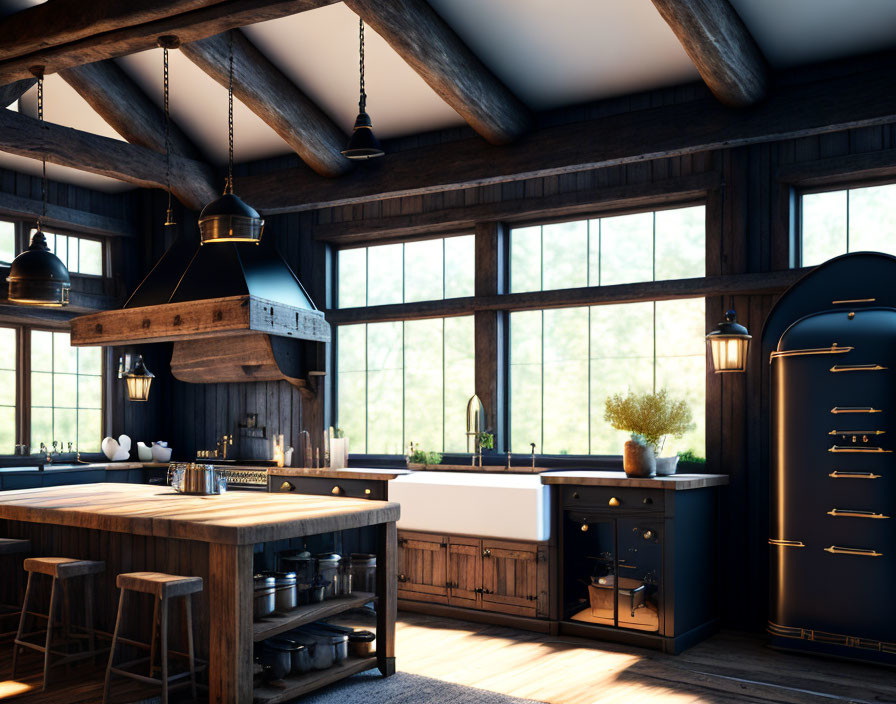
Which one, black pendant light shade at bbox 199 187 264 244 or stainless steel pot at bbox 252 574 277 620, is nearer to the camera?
stainless steel pot at bbox 252 574 277 620

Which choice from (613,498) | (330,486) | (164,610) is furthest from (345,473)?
(164,610)

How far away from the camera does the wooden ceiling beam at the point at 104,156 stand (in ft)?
20.2

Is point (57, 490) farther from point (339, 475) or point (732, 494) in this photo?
point (732, 494)

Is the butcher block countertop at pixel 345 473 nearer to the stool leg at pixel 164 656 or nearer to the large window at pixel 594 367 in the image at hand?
the large window at pixel 594 367

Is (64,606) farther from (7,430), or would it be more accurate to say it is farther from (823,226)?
(823,226)

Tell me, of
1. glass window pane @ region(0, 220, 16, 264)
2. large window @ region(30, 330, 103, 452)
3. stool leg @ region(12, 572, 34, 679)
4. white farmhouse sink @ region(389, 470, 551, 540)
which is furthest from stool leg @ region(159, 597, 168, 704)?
glass window pane @ region(0, 220, 16, 264)

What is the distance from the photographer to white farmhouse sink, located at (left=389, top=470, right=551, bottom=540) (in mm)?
5375

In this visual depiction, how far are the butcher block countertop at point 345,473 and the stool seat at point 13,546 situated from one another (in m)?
2.08

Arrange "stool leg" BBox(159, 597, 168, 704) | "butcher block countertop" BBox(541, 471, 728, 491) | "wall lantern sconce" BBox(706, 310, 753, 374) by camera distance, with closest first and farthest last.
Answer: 1. "stool leg" BBox(159, 597, 168, 704)
2. "butcher block countertop" BBox(541, 471, 728, 491)
3. "wall lantern sconce" BBox(706, 310, 753, 374)

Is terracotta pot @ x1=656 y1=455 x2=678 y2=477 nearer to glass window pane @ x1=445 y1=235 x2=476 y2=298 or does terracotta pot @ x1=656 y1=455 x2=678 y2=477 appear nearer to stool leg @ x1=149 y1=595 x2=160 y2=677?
glass window pane @ x1=445 y1=235 x2=476 y2=298

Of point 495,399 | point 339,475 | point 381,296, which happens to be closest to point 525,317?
point 495,399

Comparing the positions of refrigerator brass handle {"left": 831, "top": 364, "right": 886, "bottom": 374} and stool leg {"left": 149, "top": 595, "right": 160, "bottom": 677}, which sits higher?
refrigerator brass handle {"left": 831, "top": 364, "right": 886, "bottom": 374}

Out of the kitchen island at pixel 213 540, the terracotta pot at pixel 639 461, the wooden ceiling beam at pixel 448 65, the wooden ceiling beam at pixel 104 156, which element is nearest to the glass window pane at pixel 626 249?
the wooden ceiling beam at pixel 448 65

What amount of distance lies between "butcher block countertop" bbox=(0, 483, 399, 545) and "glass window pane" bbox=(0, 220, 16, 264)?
3207 millimetres
